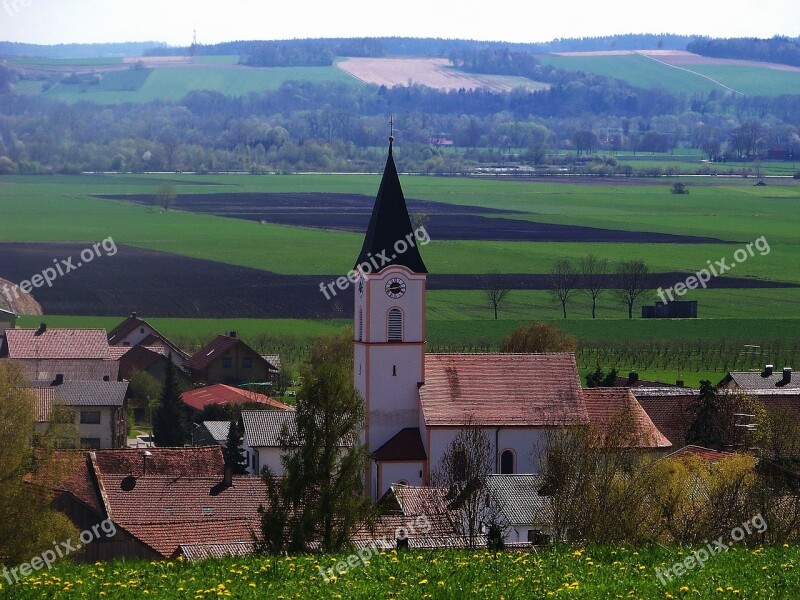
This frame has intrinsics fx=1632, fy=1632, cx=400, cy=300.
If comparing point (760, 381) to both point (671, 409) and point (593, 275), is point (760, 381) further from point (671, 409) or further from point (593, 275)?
point (593, 275)

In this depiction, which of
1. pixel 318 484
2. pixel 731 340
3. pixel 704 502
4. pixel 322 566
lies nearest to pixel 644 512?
pixel 704 502

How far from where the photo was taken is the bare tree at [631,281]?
96.7 metres

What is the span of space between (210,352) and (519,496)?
38991 millimetres

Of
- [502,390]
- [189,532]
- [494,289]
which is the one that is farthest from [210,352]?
[189,532]

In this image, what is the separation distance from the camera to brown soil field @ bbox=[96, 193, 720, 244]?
133 metres

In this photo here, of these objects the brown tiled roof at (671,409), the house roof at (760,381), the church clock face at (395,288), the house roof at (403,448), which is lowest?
the house roof at (760,381)

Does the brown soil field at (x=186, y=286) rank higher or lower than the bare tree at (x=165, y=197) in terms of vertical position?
lower

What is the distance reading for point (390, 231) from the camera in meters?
46.8

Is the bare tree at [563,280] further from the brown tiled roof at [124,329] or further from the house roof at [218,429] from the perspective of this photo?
the house roof at [218,429]

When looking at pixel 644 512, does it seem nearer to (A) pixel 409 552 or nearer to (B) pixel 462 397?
(A) pixel 409 552

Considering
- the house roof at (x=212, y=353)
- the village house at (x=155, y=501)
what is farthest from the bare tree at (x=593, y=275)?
the village house at (x=155, y=501)

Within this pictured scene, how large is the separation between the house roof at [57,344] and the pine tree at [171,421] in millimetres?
13345

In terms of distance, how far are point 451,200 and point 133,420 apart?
11051 centimetres

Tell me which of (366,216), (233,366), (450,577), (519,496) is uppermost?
(450,577)
